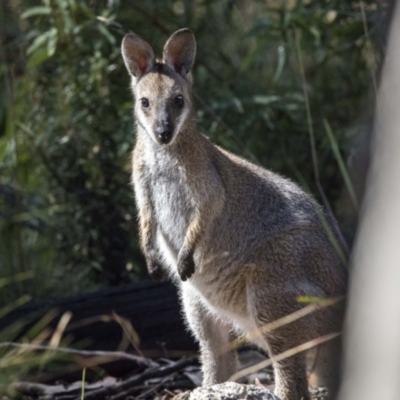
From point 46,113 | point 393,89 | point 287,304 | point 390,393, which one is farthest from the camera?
point 46,113

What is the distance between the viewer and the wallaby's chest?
447 cm

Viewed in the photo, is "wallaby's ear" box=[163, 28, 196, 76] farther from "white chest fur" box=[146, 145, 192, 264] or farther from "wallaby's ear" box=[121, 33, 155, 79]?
"white chest fur" box=[146, 145, 192, 264]

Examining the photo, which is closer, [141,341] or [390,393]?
[390,393]

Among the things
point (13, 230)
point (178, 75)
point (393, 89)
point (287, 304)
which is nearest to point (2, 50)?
point (13, 230)

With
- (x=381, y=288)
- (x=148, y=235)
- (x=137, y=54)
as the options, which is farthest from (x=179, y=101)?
(x=381, y=288)

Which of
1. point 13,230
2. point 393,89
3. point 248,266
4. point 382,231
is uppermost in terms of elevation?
point 393,89

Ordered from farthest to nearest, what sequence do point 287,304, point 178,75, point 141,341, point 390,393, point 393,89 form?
point 141,341
point 178,75
point 287,304
point 393,89
point 390,393

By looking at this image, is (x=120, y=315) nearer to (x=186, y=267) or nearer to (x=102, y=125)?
(x=186, y=267)

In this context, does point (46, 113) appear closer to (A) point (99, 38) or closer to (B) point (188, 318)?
(A) point (99, 38)

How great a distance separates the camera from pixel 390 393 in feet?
4.82

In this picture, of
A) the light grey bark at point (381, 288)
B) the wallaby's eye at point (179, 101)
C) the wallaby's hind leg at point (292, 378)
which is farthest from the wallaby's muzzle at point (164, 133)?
the light grey bark at point (381, 288)

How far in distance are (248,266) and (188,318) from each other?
58 centimetres

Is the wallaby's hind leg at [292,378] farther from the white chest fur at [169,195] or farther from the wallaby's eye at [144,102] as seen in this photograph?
the wallaby's eye at [144,102]

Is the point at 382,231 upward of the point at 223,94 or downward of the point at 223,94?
upward
